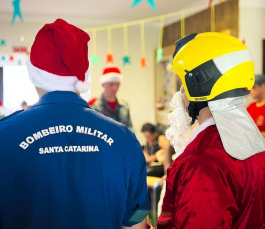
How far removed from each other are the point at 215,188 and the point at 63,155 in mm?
417

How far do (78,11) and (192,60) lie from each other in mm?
5524

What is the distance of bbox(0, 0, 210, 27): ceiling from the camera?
18.0 feet

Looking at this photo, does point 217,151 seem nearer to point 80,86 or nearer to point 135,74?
point 80,86

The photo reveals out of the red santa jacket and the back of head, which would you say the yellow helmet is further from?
the red santa jacket

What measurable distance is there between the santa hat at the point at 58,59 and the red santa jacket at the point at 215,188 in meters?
0.39

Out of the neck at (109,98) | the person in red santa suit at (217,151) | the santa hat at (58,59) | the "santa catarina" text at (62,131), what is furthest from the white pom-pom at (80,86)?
the neck at (109,98)

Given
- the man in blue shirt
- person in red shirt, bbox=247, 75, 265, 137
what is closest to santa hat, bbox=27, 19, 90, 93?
the man in blue shirt

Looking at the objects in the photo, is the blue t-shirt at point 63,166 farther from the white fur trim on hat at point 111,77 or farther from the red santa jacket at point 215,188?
the white fur trim on hat at point 111,77

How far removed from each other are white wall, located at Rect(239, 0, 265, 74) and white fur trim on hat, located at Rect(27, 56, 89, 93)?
4.16m

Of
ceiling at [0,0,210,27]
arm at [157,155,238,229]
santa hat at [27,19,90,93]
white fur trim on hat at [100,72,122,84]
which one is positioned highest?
ceiling at [0,0,210,27]

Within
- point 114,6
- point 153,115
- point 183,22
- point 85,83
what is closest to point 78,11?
point 114,6

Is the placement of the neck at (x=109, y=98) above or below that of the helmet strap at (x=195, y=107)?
below

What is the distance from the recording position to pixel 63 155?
3.04 feet

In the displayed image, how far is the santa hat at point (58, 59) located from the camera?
98 cm
